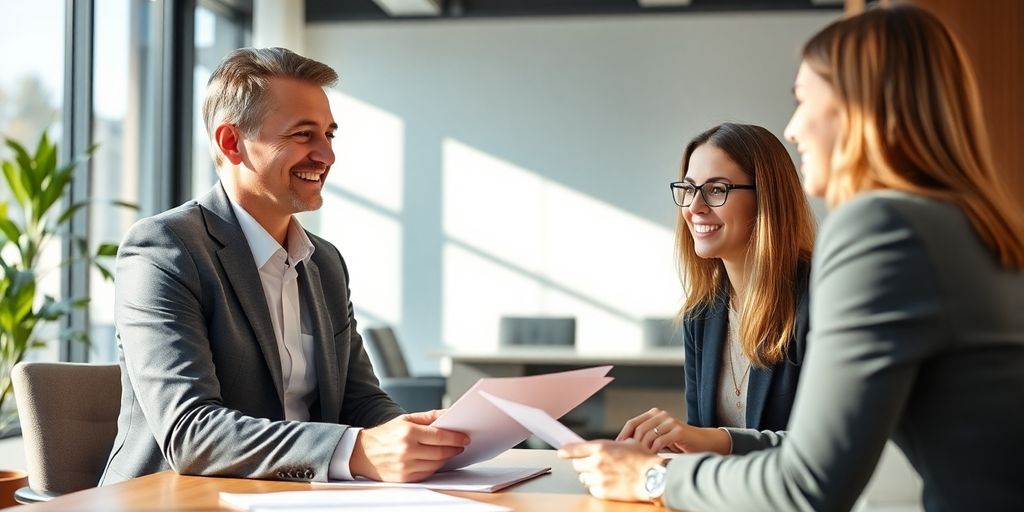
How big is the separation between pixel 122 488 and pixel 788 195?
4.58ft

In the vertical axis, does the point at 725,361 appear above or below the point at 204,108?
below

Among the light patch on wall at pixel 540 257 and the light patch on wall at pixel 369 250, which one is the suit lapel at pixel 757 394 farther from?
the light patch on wall at pixel 369 250

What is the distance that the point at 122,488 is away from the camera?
5.02 feet

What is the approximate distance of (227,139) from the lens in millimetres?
2180

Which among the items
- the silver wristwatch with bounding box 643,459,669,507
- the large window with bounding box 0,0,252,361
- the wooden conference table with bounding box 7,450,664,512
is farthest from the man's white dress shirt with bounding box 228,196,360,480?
the large window with bounding box 0,0,252,361

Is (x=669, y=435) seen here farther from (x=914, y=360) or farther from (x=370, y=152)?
(x=370, y=152)

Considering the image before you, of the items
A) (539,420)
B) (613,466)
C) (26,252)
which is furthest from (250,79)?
(26,252)

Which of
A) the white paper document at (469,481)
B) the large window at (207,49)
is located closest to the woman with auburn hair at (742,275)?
the white paper document at (469,481)

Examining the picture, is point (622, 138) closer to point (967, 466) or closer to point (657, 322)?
point (657, 322)

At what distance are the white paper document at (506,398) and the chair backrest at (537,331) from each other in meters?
5.23

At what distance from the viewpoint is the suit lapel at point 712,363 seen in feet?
7.44

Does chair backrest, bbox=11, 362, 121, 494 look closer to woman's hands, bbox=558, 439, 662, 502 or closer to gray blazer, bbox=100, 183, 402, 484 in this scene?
gray blazer, bbox=100, 183, 402, 484

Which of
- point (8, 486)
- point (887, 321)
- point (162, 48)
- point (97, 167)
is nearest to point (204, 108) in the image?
point (8, 486)

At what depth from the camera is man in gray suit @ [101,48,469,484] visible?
1.65 metres
